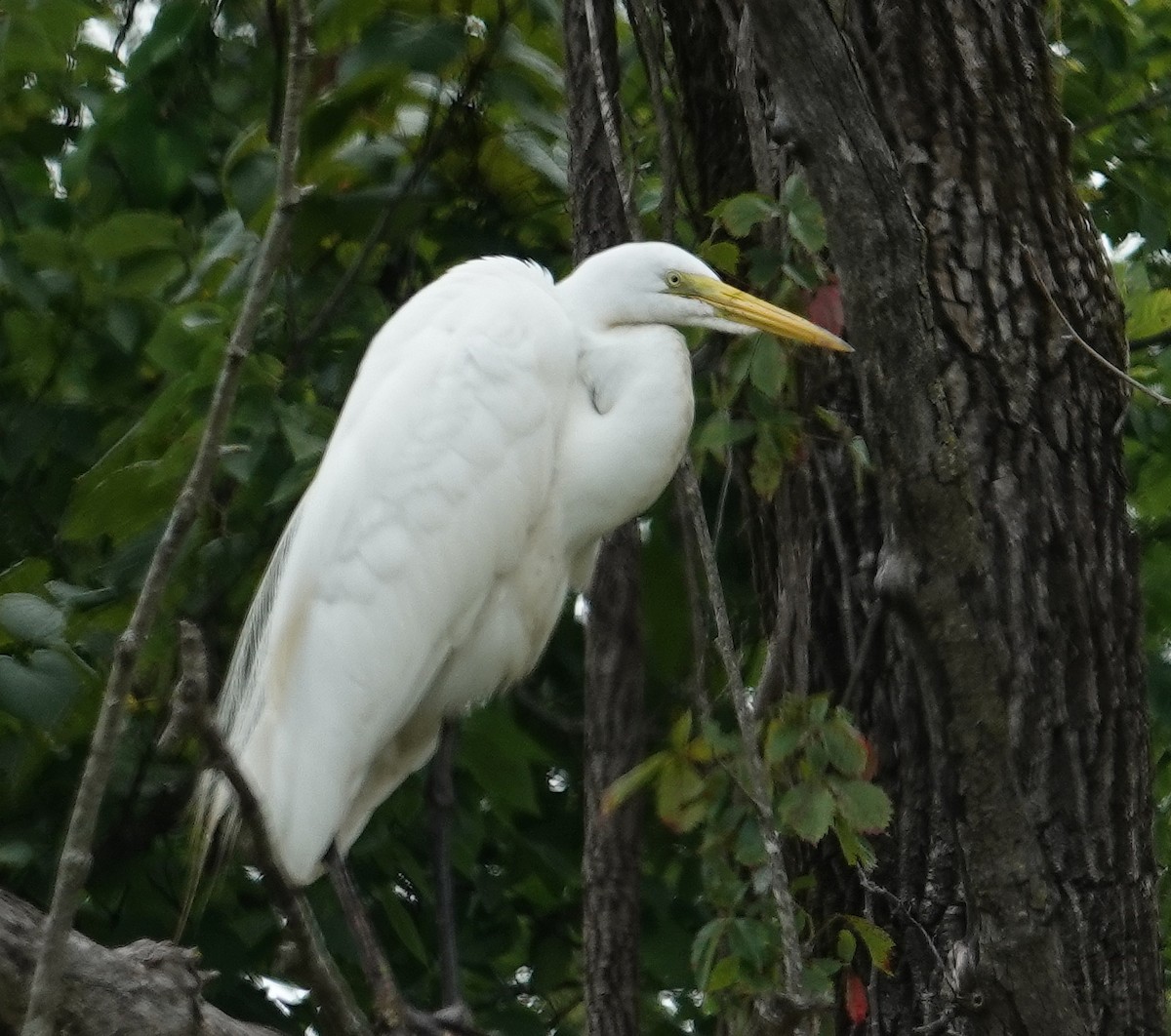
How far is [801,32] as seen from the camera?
5.31 ft

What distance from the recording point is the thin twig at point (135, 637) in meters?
1.24

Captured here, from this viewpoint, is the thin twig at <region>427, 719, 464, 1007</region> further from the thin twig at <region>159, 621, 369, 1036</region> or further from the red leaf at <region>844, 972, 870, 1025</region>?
the thin twig at <region>159, 621, 369, 1036</region>

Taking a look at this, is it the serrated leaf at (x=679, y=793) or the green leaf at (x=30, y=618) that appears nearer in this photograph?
the serrated leaf at (x=679, y=793)

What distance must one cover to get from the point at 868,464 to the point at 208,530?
1.18m

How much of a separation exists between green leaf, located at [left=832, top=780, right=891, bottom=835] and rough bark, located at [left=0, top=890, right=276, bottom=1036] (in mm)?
773

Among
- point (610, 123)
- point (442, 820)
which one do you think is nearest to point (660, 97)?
point (610, 123)

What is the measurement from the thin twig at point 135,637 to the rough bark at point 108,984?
17.0 inches

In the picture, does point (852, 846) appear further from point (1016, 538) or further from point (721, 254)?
point (721, 254)

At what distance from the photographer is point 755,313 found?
2.57 m

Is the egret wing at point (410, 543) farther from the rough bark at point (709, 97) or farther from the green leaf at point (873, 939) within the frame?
the green leaf at point (873, 939)

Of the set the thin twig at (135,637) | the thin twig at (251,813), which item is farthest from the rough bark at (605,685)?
the thin twig at (135,637)

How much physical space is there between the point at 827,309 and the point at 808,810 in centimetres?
76

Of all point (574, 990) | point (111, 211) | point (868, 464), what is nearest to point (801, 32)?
point (868, 464)

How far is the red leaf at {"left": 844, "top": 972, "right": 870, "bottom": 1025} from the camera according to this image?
243 centimetres
